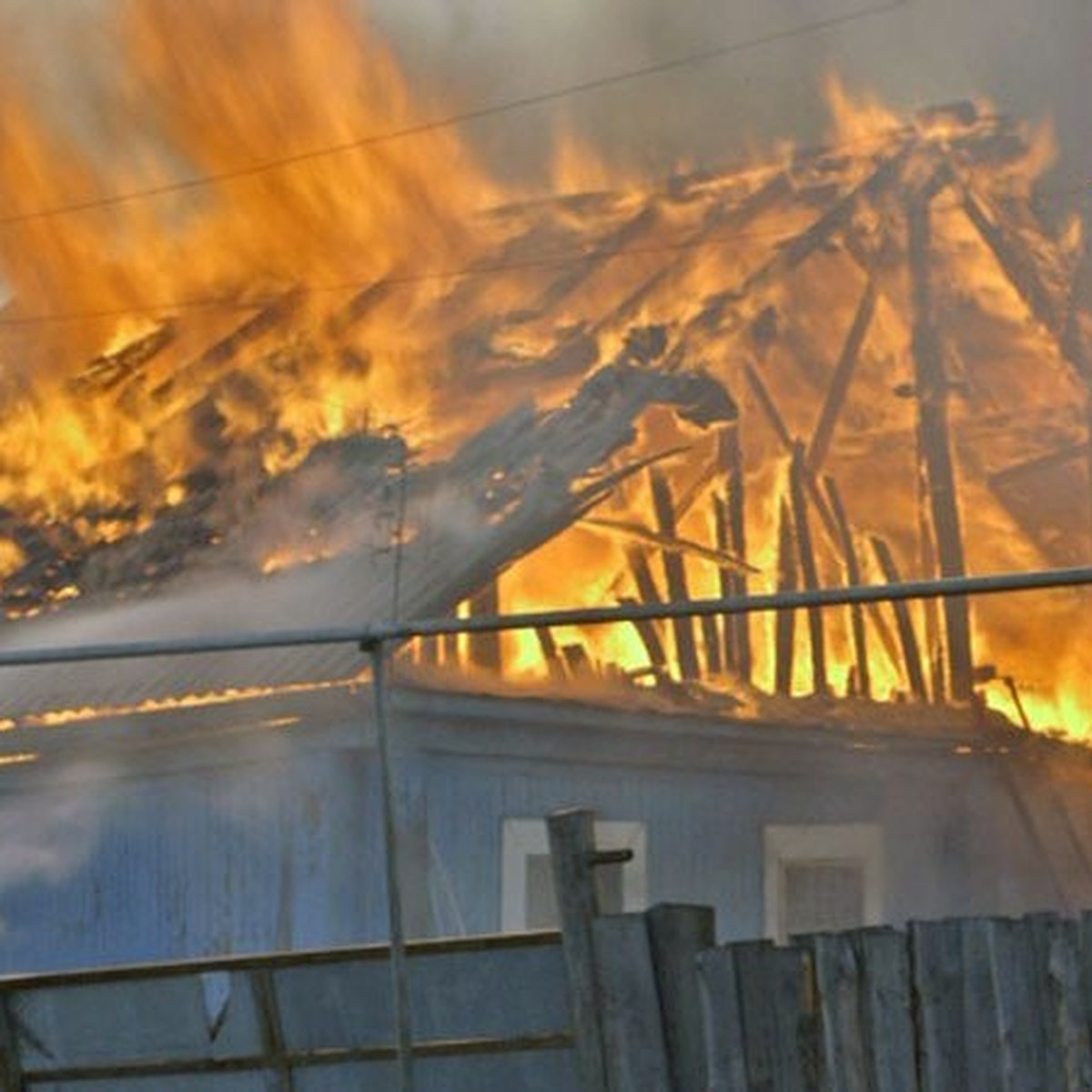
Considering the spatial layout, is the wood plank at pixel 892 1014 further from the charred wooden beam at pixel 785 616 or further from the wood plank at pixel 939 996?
the charred wooden beam at pixel 785 616

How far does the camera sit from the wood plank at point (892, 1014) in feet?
23.1

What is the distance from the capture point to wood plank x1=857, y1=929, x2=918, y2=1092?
277 inches

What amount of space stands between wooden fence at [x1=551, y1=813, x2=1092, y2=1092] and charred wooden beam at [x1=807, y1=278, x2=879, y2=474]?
411 inches

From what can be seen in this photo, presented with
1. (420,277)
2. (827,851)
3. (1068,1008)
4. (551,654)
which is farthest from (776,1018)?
(420,277)

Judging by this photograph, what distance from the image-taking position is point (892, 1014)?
23.1 ft

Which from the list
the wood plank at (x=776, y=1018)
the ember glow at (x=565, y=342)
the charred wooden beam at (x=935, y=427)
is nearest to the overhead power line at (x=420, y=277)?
the ember glow at (x=565, y=342)

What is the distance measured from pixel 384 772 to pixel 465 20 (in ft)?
39.9

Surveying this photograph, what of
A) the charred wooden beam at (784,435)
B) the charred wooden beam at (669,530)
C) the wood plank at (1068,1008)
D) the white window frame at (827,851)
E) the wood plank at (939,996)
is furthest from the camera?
the charred wooden beam at (784,435)

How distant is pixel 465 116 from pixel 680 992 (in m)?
12.2

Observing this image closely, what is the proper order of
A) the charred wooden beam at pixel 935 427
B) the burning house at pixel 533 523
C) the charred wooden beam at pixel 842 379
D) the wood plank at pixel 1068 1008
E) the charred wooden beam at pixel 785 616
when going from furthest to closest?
the charred wooden beam at pixel 842 379 → the charred wooden beam at pixel 935 427 → the charred wooden beam at pixel 785 616 → the burning house at pixel 533 523 → the wood plank at pixel 1068 1008

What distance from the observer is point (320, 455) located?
1739 cm

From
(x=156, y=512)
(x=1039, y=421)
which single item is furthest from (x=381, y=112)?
(x=1039, y=421)

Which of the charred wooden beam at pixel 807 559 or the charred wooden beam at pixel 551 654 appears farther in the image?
the charred wooden beam at pixel 807 559

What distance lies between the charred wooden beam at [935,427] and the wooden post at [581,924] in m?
8.72
